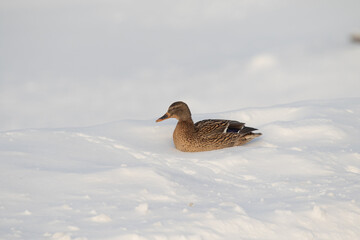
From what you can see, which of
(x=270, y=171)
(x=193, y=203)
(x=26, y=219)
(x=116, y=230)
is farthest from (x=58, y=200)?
(x=270, y=171)

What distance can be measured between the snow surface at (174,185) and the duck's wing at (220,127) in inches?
11.2

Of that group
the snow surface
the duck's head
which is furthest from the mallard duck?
the snow surface

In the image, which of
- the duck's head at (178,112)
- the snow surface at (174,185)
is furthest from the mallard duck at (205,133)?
the snow surface at (174,185)

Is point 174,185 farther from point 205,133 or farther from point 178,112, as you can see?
point 178,112

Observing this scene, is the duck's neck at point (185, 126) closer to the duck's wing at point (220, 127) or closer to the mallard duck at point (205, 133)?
the mallard duck at point (205, 133)

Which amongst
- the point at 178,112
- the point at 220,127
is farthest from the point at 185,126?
the point at 220,127

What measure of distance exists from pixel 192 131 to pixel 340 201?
8.02 feet

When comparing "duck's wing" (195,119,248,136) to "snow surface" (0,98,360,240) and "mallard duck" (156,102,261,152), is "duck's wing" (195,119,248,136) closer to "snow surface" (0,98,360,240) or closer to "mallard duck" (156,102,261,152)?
"mallard duck" (156,102,261,152)

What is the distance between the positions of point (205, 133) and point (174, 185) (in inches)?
74.2

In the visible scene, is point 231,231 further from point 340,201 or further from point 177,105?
point 177,105

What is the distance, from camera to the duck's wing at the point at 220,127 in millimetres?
7395

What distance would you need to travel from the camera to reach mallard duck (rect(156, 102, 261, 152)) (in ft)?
23.8

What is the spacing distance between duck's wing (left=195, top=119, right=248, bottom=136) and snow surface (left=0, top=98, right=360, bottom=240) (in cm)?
28

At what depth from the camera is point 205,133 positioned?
7363 millimetres
